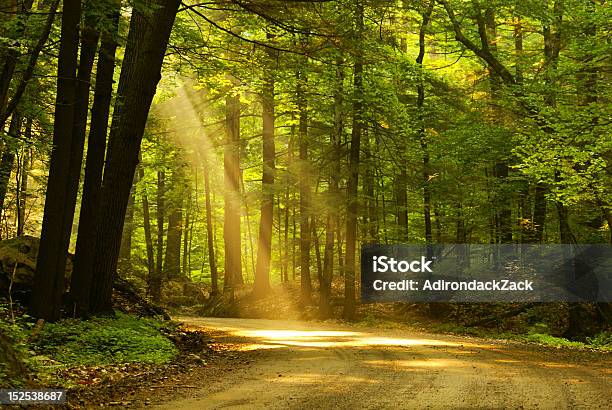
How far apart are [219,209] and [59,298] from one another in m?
30.0

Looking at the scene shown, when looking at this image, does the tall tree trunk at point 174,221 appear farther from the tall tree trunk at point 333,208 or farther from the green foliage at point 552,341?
the green foliage at point 552,341

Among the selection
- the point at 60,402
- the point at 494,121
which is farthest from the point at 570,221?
the point at 60,402

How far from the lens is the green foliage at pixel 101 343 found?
10.1m

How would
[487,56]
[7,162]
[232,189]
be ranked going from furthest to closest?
1. [232,189]
2. [487,56]
3. [7,162]

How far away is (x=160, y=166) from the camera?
27.0 meters

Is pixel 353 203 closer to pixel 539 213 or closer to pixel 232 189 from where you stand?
pixel 539 213

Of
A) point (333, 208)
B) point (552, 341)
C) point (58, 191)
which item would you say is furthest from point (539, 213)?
point (58, 191)

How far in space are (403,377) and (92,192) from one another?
23.7 feet

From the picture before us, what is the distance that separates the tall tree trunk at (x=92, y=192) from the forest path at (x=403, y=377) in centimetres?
355

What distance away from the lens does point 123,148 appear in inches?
508

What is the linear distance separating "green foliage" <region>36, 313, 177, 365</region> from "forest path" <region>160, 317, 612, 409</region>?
173cm

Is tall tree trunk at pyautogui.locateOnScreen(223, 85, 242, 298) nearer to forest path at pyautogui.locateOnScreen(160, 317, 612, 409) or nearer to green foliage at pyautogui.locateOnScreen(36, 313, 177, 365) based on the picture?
forest path at pyautogui.locateOnScreen(160, 317, 612, 409)

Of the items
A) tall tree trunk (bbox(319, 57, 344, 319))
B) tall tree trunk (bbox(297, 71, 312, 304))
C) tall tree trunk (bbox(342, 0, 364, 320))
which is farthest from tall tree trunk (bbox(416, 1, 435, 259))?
tall tree trunk (bbox(297, 71, 312, 304))

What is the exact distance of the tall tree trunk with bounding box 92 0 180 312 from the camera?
41.8 feet
